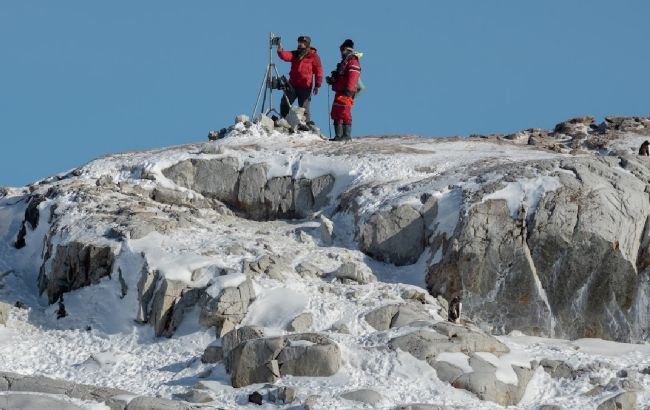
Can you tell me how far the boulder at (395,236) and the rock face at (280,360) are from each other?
522cm

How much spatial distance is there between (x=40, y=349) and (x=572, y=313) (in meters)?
9.49

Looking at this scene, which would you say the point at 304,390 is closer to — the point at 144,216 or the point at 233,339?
the point at 233,339

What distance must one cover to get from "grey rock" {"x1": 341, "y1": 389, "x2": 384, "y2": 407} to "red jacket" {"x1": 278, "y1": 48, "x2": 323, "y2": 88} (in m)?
14.3

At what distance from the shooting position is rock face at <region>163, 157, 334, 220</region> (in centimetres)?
2916

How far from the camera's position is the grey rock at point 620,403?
20.4 metres

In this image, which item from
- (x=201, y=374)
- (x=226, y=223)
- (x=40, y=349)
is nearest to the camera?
(x=201, y=374)

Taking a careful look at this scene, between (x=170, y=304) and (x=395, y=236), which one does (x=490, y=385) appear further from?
Result: (x=170, y=304)

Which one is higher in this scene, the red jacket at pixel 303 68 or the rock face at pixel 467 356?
the red jacket at pixel 303 68

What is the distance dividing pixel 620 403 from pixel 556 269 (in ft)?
15.5

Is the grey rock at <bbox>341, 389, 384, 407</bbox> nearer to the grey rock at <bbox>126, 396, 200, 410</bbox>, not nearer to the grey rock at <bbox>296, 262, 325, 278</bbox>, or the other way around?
the grey rock at <bbox>126, 396, 200, 410</bbox>

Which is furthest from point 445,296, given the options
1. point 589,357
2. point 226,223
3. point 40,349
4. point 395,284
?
point 40,349

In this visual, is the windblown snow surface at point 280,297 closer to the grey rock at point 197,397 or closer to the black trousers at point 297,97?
the grey rock at point 197,397

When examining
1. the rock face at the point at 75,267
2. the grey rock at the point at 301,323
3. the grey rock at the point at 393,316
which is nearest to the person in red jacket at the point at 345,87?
the rock face at the point at 75,267

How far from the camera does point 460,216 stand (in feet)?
84.5
